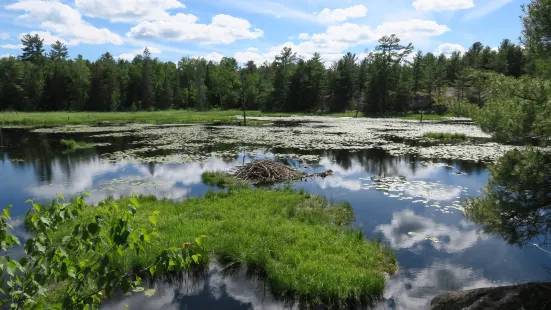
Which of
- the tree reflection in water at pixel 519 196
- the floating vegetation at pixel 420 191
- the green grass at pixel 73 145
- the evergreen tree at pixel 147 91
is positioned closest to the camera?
the tree reflection in water at pixel 519 196

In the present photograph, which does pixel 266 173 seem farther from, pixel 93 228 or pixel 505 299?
pixel 93 228

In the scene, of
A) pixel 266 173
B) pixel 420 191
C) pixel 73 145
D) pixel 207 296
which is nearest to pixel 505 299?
pixel 207 296

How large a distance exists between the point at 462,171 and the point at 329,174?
28.3 feet

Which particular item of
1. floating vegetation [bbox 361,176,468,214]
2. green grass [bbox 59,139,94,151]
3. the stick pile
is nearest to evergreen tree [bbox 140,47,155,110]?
green grass [bbox 59,139,94,151]

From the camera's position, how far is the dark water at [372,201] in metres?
8.77

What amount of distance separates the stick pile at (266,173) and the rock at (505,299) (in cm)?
1316

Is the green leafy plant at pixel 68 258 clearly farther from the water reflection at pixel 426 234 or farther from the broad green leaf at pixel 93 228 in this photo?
the water reflection at pixel 426 234

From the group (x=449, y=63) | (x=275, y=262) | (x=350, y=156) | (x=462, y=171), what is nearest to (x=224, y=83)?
(x=449, y=63)

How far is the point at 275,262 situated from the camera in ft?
31.7

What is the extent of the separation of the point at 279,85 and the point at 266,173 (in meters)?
84.1

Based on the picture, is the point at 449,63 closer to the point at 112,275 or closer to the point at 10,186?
the point at 10,186

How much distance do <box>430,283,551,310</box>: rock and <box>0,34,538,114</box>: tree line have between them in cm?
8062

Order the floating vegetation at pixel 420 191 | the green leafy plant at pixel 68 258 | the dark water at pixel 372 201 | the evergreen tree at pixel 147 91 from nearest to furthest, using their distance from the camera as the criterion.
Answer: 1. the green leafy plant at pixel 68 258
2. the dark water at pixel 372 201
3. the floating vegetation at pixel 420 191
4. the evergreen tree at pixel 147 91

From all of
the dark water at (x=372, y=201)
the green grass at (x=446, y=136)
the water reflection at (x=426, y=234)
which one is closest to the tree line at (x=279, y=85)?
the green grass at (x=446, y=136)
